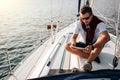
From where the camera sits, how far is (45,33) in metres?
14.6

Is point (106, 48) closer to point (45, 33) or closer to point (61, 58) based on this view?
point (61, 58)

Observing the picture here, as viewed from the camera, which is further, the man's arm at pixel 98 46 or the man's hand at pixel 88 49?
the man's hand at pixel 88 49

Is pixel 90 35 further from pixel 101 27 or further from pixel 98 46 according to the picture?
pixel 98 46

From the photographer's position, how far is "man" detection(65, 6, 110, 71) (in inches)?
174

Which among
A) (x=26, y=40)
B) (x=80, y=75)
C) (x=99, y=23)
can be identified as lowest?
(x=26, y=40)

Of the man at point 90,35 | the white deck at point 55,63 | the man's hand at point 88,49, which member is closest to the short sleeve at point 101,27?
the man at point 90,35

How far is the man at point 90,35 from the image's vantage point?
4.42 m

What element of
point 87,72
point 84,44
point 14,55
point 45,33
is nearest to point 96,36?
point 84,44

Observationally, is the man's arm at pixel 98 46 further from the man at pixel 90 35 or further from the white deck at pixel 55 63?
the white deck at pixel 55 63

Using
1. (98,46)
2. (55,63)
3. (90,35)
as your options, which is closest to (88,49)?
(98,46)

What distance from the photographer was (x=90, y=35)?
489 cm

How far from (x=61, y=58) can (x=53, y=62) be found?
1.09 ft

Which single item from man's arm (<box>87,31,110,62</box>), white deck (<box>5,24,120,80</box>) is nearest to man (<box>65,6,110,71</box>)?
man's arm (<box>87,31,110,62</box>)

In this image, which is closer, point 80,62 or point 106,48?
point 80,62
